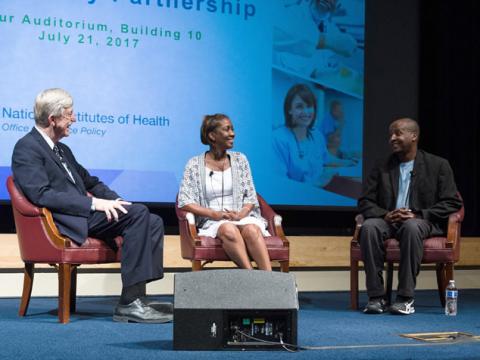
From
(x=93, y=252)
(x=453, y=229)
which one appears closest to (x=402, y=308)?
(x=453, y=229)

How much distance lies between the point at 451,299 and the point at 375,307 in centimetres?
42

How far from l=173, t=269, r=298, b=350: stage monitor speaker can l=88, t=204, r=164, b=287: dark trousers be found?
39.4 inches

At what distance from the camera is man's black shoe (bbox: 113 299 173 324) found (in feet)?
13.3

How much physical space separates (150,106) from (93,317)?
74.7 inches

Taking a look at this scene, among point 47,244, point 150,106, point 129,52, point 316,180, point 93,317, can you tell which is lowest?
point 93,317

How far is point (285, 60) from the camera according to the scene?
6.11m

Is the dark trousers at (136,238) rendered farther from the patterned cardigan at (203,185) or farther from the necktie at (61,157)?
the patterned cardigan at (203,185)

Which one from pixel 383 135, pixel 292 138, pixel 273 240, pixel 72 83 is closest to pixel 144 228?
pixel 273 240

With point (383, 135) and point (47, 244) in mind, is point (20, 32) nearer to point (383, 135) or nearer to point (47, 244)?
point (47, 244)

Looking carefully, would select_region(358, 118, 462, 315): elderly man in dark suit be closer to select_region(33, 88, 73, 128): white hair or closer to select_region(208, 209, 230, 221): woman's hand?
select_region(208, 209, 230, 221): woman's hand

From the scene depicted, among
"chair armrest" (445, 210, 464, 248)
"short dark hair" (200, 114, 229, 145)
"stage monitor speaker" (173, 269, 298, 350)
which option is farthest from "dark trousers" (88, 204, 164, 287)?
"chair armrest" (445, 210, 464, 248)

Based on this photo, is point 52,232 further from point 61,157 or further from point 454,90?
point 454,90

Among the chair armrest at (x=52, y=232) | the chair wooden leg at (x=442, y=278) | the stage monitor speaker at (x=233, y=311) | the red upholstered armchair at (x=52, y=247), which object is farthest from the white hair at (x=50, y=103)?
the chair wooden leg at (x=442, y=278)

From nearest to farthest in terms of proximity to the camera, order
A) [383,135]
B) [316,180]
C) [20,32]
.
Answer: [20,32], [316,180], [383,135]
